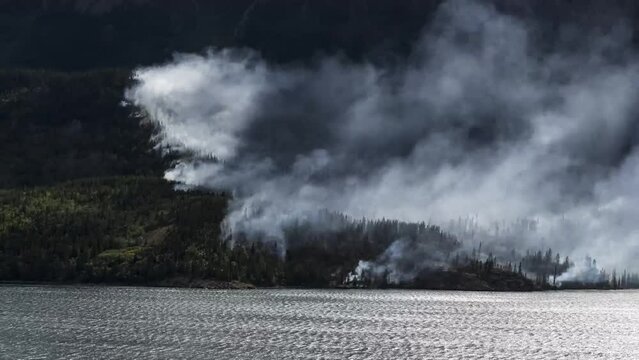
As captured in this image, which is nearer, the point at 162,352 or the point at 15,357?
the point at 15,357

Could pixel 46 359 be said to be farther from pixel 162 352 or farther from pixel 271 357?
pixel 271 357

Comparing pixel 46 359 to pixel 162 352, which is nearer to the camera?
pixel 46 359

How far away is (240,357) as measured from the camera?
645ft

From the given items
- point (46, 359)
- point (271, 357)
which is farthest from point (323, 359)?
point (46, 359)

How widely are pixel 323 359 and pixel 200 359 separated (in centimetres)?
3079

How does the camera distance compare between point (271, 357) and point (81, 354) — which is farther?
point (271, 357)

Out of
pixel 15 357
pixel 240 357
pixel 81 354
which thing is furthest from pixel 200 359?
pixel 15 357

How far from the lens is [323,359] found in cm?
19925

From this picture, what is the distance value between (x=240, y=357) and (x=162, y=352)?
19321 mm

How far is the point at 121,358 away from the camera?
605ft

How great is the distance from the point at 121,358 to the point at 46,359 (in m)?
16.5

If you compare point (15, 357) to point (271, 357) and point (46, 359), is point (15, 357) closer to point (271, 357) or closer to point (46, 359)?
point (46, 359)

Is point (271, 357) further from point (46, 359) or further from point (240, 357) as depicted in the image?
point (46, 359)

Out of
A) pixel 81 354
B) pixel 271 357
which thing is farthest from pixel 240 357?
pixel 81 354
